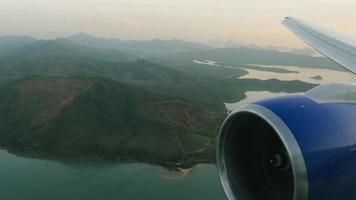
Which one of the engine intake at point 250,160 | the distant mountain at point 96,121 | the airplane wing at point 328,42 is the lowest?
the distant mountain at point 96,121

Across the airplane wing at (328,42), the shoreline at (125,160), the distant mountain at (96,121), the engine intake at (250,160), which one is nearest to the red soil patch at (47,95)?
the distant mountain at (96,121)

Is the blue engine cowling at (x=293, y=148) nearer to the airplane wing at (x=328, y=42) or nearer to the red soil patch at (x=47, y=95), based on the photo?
the airplane wing at (x=328, y=42)

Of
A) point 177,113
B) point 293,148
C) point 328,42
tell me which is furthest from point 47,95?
point 293,148

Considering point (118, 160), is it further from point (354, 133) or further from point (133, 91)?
point (354, 133)

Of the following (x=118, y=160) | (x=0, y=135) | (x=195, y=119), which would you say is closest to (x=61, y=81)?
(x=0, y=135)

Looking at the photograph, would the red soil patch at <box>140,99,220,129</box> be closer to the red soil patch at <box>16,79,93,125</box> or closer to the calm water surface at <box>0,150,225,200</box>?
the red soil patch at <box>16,79,93,125</box>

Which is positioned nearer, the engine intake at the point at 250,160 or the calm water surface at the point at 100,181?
the engine intake at the point at 250,160

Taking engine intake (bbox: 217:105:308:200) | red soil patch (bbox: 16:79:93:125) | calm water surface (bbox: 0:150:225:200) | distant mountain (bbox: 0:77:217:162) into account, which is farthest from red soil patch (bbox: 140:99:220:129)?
engine intake (bbox: 217:105:308:200)
